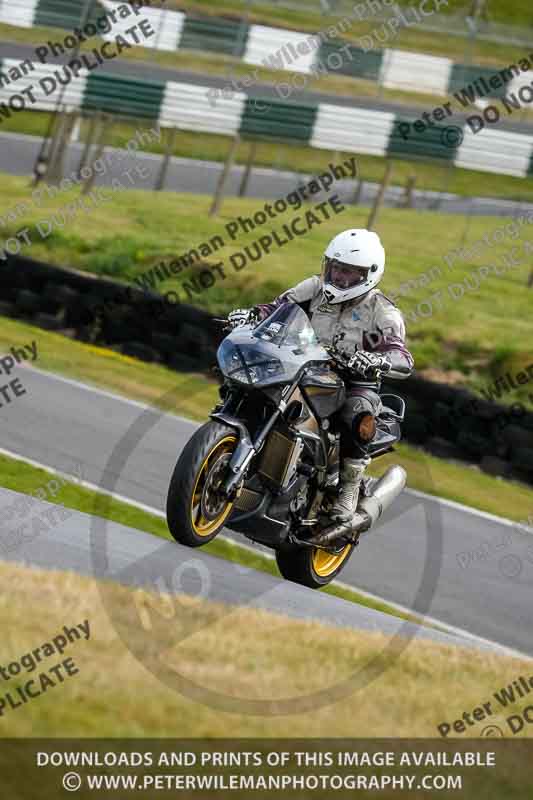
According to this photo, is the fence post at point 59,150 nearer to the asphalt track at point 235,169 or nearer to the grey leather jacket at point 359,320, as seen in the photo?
the asphalt track at point 235,169

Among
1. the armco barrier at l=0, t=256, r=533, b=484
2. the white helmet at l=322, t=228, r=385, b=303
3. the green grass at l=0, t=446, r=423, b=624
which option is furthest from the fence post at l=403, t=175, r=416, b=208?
the white helmet at l=322, t=228, r=385, b=303

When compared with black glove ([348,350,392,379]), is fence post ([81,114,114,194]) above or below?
below

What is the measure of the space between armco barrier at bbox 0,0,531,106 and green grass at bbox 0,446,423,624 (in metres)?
15.8

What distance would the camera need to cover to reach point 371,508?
768cm

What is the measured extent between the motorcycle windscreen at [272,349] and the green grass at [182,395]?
16.9 feet

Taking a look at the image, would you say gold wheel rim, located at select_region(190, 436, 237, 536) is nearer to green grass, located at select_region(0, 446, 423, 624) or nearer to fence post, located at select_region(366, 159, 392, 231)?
green grass, located at select_region(0, 446, 423, 624)

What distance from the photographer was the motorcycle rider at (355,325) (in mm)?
7191

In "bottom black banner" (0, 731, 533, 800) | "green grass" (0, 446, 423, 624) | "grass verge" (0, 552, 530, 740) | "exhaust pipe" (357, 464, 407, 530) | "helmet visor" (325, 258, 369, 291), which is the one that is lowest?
"green grass" (0, 446, 423, 624)

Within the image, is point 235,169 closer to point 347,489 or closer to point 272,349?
point 347,489

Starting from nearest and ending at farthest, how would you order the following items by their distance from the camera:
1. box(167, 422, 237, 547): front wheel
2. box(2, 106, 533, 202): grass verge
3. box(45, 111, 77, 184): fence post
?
1. box(167, 422, 237, 547): front wheel
2. box(45, 111, 77, 184): fence post
3. box(2, 106, 533, 202): grass verge

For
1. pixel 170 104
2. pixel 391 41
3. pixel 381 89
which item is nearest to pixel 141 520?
pixel 170 104

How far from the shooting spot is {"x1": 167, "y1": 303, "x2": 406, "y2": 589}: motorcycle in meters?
6.58

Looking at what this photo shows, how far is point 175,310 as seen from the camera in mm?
14375

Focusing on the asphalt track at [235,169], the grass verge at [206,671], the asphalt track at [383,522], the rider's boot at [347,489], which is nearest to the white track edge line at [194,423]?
the asphalt track at [383,522]
